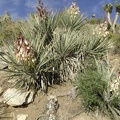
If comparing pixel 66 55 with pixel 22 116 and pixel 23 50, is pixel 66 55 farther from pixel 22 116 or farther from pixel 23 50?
pixel 22 116

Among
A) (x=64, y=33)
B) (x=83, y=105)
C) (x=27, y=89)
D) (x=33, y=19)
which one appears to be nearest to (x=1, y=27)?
(x=33, y=19)

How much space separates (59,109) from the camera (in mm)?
5086

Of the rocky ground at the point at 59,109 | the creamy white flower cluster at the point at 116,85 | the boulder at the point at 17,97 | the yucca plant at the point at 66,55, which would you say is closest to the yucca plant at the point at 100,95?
the creamy white flower cluster at the point at 116,85

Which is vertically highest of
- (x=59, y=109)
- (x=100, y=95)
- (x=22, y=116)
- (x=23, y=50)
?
(x=23, y=50)

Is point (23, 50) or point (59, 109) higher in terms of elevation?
point (23, 50)

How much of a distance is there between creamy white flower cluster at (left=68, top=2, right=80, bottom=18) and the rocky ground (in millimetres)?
2972

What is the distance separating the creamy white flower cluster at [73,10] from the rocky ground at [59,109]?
9.75ft

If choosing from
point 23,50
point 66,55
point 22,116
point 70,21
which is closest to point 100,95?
point 66,55

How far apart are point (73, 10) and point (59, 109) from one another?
12.0 feet

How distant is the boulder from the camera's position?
16.5ft

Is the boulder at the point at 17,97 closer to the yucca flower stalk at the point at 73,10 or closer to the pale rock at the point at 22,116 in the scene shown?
the pale rock at the point at 22,116

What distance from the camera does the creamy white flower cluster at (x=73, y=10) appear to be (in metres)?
7.77

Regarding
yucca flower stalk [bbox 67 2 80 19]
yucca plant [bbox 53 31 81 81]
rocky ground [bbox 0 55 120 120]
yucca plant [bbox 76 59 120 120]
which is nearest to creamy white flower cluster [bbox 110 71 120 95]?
yucca plant [bbox 76 59 120 120]

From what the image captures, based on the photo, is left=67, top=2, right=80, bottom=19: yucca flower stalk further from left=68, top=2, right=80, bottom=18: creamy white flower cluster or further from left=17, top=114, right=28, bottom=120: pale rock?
left=17, top=114, right=28, bottom=120: pale rock
